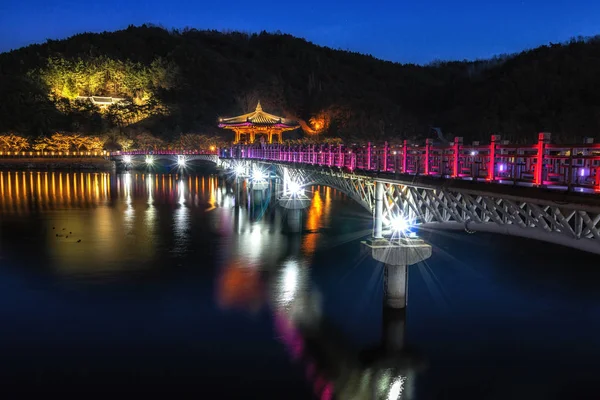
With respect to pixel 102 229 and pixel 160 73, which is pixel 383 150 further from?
pixel 160 73

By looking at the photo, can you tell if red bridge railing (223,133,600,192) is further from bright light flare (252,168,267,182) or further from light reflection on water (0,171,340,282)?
bright light flare (252,168,267,182)

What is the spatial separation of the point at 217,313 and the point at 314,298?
3.84m

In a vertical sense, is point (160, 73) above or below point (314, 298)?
above

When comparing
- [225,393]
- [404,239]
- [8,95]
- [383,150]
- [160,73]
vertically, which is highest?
[160,73]

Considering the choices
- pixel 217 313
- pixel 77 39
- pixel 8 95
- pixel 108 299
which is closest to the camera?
pixel 217 313

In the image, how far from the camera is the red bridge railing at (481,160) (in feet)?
31.6

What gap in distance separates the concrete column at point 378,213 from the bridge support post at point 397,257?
2.72ft

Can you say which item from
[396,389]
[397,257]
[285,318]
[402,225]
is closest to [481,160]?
[402,225]

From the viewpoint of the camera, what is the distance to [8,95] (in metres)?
97.6

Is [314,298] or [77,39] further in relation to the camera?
[77,39]

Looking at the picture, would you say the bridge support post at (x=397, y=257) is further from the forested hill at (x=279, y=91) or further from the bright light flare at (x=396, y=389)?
the forested hill at (x=279, y=91)

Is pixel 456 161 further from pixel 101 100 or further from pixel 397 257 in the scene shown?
pixel 101 100

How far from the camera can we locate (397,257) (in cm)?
1468

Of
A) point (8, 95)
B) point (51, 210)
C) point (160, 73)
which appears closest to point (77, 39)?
point (160, 73)
